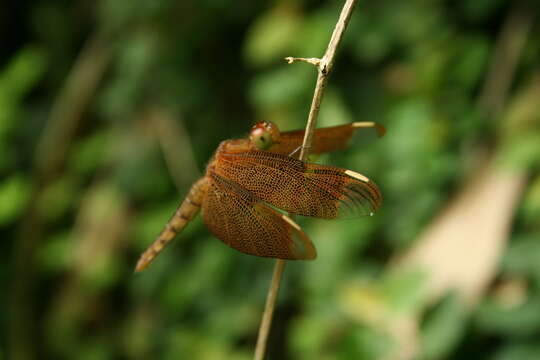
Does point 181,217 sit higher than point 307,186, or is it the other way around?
point 307,186

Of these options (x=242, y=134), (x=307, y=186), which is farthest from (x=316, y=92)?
(x=242, y=134)

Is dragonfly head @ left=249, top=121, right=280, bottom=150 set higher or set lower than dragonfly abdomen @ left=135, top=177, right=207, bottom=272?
higher

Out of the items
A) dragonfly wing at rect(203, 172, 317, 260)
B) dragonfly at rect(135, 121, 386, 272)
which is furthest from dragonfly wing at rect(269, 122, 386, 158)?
dragonfly wing at rect(203, 172, 317, 260)

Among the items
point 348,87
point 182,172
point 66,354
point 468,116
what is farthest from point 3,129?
point 468,116

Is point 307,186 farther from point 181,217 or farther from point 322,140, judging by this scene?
point 181,217

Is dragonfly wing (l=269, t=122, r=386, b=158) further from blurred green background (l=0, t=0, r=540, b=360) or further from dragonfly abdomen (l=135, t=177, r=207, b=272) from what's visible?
dragonfly abdomen (l=135, t=177, r=207, b=272)

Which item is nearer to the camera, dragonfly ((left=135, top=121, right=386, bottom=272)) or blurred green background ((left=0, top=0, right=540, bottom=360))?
dragonfly ((left=135, top=121, right=386, bottom=272))

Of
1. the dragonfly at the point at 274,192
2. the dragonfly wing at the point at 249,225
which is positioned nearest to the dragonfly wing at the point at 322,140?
the dragonfly at the point at 274,192
